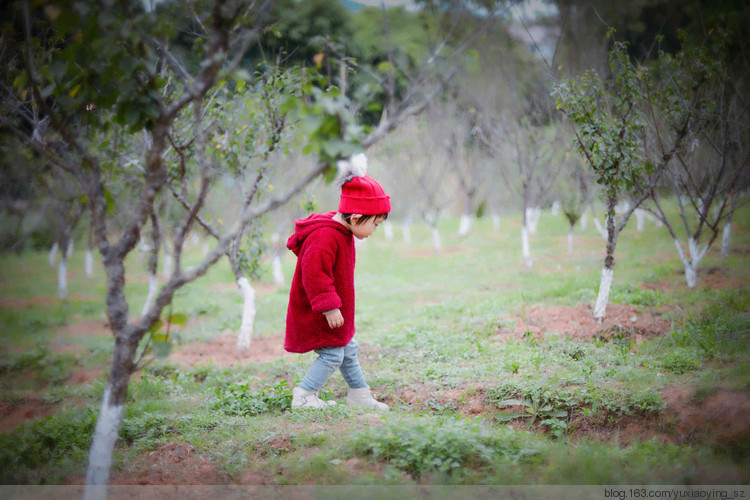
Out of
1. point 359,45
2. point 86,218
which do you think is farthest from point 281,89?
point 86,218

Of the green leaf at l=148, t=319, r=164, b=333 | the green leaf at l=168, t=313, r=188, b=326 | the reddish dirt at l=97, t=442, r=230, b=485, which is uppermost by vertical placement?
the green leaf at l=168, t=313, r=188, b=326

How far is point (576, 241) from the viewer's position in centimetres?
1684

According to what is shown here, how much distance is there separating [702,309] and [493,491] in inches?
193

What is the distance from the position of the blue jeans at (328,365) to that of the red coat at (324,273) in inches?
3.7

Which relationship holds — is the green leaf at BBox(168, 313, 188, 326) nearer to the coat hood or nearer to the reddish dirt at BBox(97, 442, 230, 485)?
the reddish dirt at BBox(97, 442, 230, 485)

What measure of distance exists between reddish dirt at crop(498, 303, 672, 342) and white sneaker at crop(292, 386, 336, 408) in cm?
301

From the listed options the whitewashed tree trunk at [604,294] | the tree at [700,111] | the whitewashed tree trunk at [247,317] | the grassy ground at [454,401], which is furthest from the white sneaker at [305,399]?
the tree at [700,111]

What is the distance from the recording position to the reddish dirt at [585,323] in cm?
554

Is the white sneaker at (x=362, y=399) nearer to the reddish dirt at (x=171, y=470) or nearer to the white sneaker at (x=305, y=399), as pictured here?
the white sneaker at (x=305, y=399)

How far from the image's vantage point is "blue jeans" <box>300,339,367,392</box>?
383cm

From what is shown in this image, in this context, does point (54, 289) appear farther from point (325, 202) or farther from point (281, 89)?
point (281, 89)

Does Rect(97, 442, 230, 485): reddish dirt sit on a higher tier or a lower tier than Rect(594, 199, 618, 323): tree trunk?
lower

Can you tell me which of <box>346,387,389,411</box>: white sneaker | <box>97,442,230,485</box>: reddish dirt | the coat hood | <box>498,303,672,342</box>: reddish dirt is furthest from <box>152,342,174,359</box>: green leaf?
<box>498,303,672,342</box>: reddish dirt

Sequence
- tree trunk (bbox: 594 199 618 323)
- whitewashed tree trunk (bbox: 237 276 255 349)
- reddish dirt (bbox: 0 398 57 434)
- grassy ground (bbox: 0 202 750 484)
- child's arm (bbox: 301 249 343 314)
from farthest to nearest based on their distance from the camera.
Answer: whitewashed tree trunk (bbox: 237 276 255 349), tree trunk (bbox: 594 199 618 323), reddish dirt (bbox: 0 398 57 434), child's arm (bbox: 301 249 343 314), grassy ground (bbox: 0 202 750 484)
